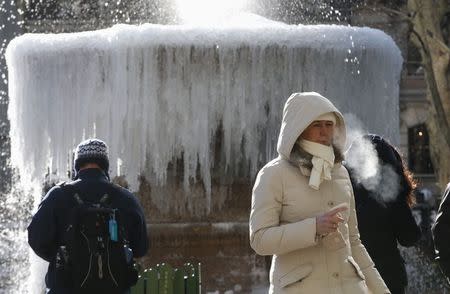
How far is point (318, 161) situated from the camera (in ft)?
14.2

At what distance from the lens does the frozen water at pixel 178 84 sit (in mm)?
8773

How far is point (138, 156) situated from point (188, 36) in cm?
104

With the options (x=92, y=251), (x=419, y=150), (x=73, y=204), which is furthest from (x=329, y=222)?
(x=419, y=150)

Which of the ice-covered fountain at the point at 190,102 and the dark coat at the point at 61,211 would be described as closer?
the dark coat at the point at 61,211

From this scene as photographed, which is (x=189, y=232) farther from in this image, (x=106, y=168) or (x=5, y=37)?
(x=5, y=37)

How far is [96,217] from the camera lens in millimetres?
5176

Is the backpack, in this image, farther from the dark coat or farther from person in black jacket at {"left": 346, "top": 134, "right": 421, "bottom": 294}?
person in black jacket at {"left": 346, "top": 134, "right": 421, "bottom": 294}

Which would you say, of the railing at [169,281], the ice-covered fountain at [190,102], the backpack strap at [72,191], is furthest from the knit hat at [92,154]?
the ice-covered fountain at [190,102]

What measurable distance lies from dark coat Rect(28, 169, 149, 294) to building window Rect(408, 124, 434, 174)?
119ft

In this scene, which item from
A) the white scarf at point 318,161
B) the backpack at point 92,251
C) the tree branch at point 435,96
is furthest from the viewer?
the tree branch at point 435,96

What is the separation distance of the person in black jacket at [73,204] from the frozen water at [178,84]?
339 centimetres

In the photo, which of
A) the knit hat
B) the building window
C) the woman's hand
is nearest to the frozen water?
the knit hat

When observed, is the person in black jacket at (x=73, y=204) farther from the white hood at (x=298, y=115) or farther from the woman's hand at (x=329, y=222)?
the woman's hand at (x=329, y=222)

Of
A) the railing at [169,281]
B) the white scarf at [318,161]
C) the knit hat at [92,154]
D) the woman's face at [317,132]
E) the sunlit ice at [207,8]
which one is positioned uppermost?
the sunlit ice at [207,8]
